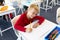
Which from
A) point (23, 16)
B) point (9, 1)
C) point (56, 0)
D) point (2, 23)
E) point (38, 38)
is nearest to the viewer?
point (38, 38)

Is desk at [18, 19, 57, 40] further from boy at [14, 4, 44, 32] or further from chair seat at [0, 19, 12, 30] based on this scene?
chair seat at [0, 19, 12, 30]

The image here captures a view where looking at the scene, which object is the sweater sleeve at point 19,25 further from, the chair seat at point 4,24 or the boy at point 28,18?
the chair seat at point 4,24

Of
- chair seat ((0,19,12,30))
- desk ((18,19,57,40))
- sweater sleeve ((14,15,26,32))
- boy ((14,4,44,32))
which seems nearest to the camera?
desk ((18,19,57,40))

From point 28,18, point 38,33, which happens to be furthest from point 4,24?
point 38,33

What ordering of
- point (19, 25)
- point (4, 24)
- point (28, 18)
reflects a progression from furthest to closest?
point (4, 24) → point (28, 18) → point (19, 25)

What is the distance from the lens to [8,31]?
2.78m

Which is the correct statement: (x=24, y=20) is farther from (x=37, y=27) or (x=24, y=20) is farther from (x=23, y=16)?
(x=37, y=27)

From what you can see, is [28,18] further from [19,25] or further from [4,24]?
[4,24]

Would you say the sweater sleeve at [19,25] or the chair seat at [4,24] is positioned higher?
the sweater sleeve at [19,25]

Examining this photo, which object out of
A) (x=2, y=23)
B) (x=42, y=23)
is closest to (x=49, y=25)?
(x=42, y=23)

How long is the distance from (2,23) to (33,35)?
2163 mm

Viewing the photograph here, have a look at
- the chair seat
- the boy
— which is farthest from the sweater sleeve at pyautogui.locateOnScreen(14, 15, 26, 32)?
the chair seat

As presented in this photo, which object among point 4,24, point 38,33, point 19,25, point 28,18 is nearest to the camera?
point 38,33

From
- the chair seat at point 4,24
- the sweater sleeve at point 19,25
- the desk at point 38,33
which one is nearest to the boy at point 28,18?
the sweater sleeve at point 19,25
